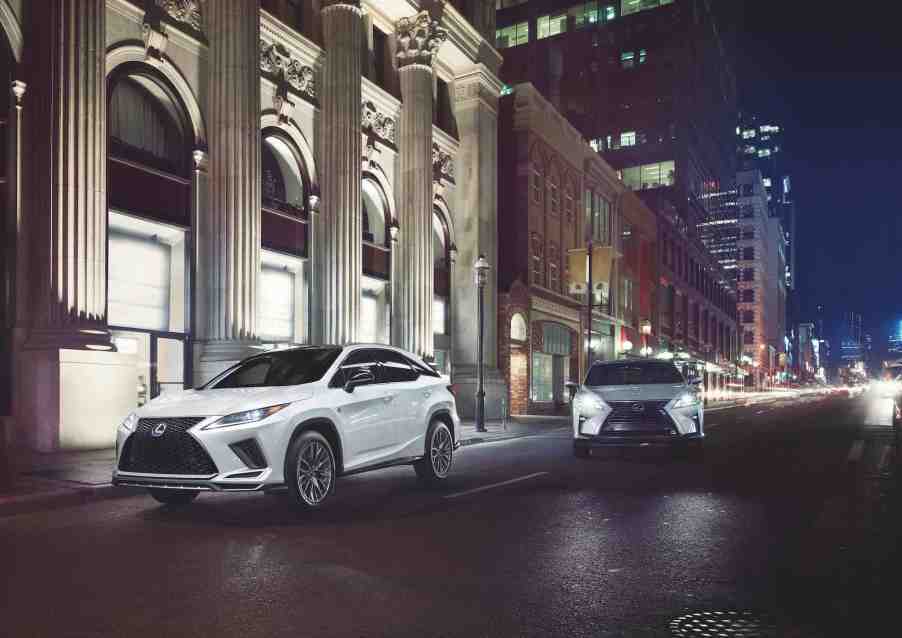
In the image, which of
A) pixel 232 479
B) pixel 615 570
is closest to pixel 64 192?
pixel 232 479

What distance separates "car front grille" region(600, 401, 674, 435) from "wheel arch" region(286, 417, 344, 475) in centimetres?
613

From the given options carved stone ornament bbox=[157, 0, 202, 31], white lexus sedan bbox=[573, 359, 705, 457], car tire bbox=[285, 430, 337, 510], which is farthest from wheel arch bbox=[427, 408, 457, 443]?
carved stone ornament bbox=[157, 0, 202, 31]

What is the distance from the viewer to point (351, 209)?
23.2 meters

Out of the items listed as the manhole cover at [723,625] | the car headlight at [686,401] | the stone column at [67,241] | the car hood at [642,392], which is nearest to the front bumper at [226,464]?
the manhole cover at [723,625]

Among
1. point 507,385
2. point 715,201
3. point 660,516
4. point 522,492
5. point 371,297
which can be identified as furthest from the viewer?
point 715,201

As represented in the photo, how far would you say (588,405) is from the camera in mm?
14008

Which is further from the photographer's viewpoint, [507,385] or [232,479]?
[507,385]

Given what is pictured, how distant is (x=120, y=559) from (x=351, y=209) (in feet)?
57.7

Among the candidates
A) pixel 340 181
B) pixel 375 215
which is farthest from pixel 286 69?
pixel 375 215

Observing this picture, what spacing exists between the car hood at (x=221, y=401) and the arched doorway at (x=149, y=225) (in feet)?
27.9

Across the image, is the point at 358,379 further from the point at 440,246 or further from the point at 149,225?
the point at 440,246

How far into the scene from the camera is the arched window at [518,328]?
34.5 metres

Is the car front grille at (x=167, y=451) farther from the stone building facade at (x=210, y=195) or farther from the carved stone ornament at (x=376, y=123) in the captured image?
the carved stone ornament at (x=376, y=123)

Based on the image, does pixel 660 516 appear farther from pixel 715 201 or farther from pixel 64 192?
pixel 715 201
